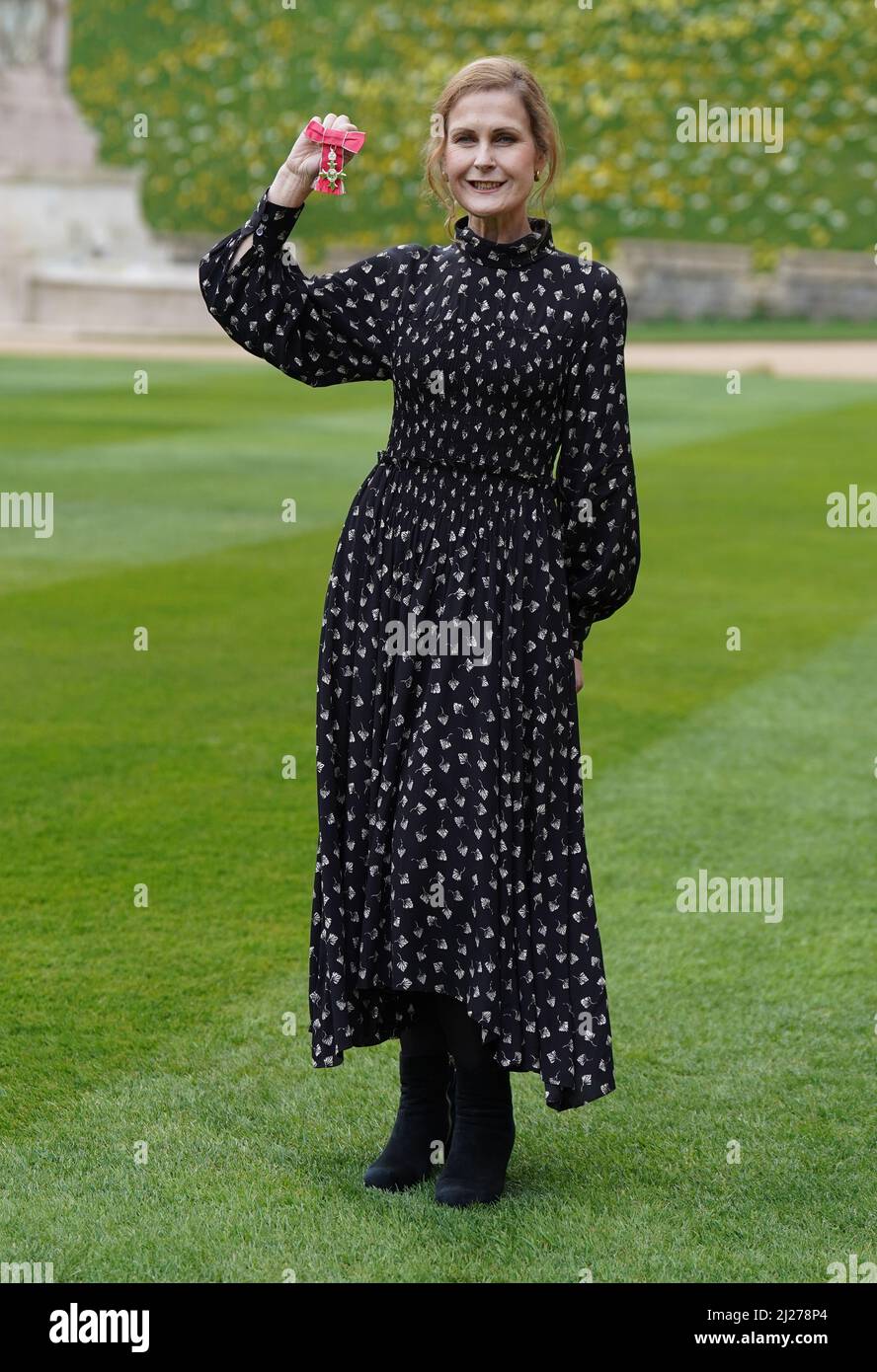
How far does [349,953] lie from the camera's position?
3.90 metres

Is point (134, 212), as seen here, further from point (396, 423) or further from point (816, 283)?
point (396, 423)

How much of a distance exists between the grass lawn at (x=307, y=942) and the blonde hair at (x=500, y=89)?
73.6 inches

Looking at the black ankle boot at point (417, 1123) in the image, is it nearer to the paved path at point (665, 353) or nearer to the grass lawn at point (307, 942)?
the grass lawn at point (307, 942)

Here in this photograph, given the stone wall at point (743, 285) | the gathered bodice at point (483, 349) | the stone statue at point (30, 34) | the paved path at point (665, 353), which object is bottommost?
the paved path at point (665, 353)

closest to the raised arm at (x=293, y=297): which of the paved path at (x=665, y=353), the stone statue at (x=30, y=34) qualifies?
the paved path at (x=665, y=353)

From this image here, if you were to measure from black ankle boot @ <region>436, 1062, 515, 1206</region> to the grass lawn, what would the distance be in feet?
0.18

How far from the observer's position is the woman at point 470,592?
3.74 meters

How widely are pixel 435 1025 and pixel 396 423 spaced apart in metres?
1.16

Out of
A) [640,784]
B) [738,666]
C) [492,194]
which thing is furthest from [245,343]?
[738,666]

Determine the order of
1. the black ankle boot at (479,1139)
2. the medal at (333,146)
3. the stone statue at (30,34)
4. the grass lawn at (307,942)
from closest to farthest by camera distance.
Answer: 1. the medal at (333,146)
2. the grass lawn at (307,942)
3. the black ankle boot at (479,1139)
4. the stone statue at (30,34)

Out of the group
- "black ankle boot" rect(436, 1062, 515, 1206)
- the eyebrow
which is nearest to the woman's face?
the eyebrow

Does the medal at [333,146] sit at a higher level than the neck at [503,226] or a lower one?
higher

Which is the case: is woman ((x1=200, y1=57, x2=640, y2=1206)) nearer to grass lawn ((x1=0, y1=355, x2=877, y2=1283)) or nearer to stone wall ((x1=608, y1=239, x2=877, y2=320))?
grass lawn ((x1=0, y1=355, x2=877, y2=1283))

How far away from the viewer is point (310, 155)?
3723 millimetres
